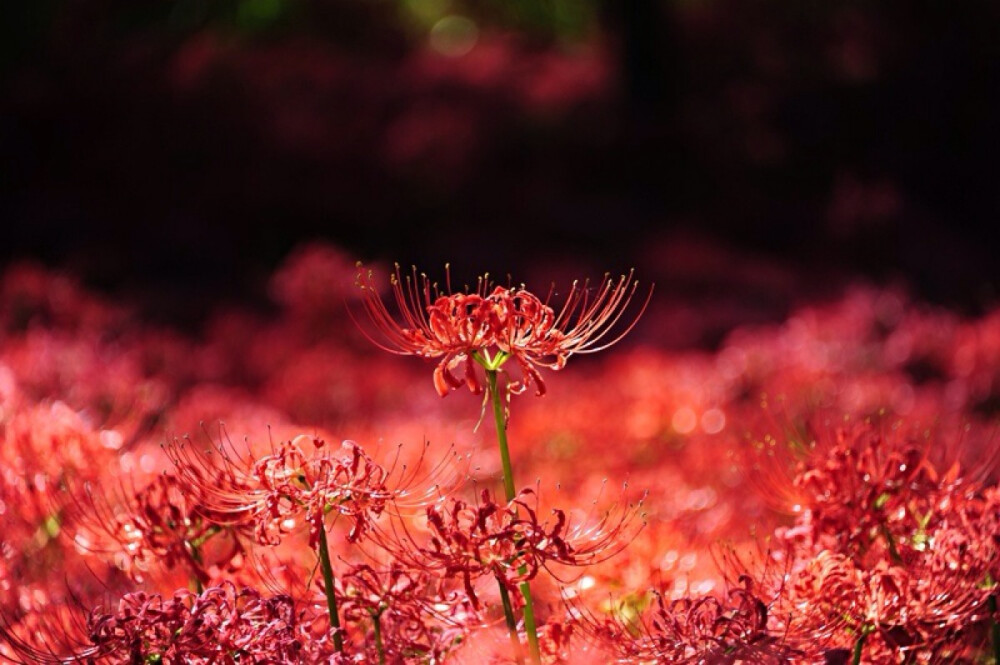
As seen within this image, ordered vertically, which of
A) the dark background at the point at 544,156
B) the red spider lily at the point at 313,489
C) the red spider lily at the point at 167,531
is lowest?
the red spider lily at the point at 313,489

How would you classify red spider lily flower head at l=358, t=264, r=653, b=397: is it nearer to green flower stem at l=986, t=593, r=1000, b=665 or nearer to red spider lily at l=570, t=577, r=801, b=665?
red spider lily at l=570, t=577, r=801, b=665

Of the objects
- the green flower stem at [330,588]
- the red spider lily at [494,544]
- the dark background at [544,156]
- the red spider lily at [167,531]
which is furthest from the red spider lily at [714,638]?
the dark background at [544,156]

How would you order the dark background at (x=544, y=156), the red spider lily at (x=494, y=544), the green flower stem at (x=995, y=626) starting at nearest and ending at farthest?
the red spider lily at (x=494, y=544), the green flower stem at (x=995, y=626), the dark background at (x=544, y=156)

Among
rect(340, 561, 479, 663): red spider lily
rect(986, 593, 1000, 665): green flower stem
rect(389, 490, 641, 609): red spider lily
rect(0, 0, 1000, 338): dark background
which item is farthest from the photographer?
rect(0, 0, 1000, 338): dark background

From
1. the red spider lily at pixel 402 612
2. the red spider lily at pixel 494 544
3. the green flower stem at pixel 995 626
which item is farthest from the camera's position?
the green flower stem at pixel 995 626

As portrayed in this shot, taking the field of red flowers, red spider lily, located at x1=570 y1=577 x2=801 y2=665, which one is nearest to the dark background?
the field of red flowers

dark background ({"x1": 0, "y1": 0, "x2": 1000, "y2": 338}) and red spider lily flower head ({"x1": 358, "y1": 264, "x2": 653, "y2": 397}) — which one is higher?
dark background ({"x1": 0, "y1": 0, "x2": 1000, "y2": 338})

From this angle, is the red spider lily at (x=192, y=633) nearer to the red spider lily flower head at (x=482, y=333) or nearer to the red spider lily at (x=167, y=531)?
the red spider lily at (x=167, y=531)

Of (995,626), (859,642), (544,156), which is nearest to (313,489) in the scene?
(859,642)

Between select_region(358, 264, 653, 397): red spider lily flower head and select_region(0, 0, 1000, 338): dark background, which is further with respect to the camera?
select_region(0, 0, 1000, 338): dark background
